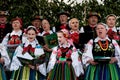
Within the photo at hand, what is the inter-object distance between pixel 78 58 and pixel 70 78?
1.30 feet

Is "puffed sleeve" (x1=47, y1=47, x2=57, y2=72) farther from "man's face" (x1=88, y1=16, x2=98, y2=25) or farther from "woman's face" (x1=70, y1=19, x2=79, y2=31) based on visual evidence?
"man's face" (x1=88, y1=16, x2=98, y2=25)

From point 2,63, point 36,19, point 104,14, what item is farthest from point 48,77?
point 104,14

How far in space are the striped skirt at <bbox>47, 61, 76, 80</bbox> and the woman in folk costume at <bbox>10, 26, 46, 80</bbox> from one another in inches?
9.1

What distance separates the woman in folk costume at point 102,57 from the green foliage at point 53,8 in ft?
10.6

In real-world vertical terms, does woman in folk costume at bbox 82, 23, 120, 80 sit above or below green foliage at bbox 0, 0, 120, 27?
below

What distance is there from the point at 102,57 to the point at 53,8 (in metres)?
3.90

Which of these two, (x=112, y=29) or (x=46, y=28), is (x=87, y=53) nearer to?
(x=112, y=29)

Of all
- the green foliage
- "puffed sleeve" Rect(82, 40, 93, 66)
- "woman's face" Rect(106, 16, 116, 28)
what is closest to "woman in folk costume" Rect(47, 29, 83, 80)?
"puffed sleeve" Rect(82, 40, 93, 66)

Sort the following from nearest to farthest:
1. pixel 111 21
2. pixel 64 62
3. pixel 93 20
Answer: pixel 64 62, pixel 111 21, pixel 93 20

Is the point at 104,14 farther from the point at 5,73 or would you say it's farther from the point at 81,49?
the point at 5,73

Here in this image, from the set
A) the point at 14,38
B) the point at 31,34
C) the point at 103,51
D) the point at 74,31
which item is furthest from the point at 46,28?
the point at 103,51

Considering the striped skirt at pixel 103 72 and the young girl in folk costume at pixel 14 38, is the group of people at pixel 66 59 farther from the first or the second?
the young girl in folk costume at pixel 14 38

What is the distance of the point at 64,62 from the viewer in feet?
23.6

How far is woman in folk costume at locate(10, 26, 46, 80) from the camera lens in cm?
716
